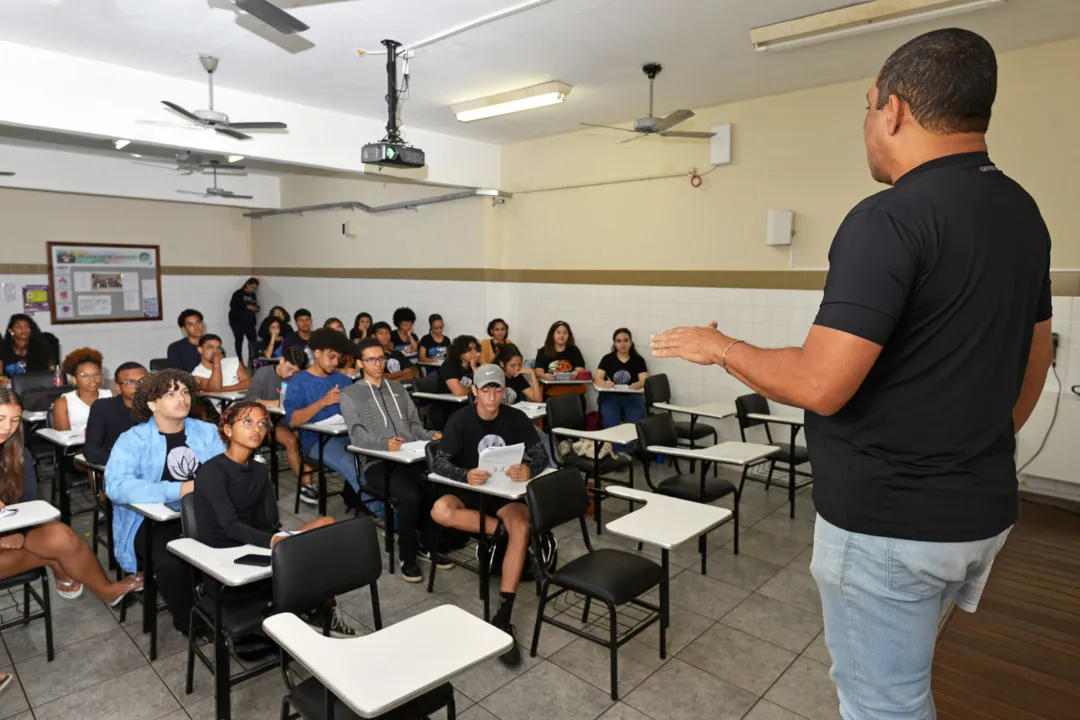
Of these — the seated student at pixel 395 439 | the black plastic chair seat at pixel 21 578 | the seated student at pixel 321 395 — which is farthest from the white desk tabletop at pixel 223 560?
the seated student at pixel 321 395

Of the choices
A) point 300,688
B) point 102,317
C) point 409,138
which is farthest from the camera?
point 102,317

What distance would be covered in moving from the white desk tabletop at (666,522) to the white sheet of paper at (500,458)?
61cm

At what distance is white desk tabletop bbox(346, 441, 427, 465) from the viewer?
377cm

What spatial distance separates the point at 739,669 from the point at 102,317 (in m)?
10.4

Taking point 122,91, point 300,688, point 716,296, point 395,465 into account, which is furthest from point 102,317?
point 300,688

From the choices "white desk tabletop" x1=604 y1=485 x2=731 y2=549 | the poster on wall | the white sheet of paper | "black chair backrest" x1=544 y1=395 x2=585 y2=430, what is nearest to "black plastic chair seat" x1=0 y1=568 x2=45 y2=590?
the white sheet of paper

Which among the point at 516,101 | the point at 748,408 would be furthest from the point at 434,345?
the point at 748,408

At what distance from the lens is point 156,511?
9.51 ft

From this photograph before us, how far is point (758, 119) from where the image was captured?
20.3ft

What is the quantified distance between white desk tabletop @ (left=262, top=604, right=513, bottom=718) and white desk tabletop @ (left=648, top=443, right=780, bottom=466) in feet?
7.56

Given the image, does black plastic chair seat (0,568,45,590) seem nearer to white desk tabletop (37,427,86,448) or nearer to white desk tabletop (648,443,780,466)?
white desk tabletop (37,427,86,448)

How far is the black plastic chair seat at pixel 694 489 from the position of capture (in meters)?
4.16

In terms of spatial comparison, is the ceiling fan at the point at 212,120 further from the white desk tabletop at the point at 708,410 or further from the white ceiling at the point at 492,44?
the white desk tabletop at the point at 708,410

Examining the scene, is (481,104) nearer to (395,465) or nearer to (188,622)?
(395,465)
